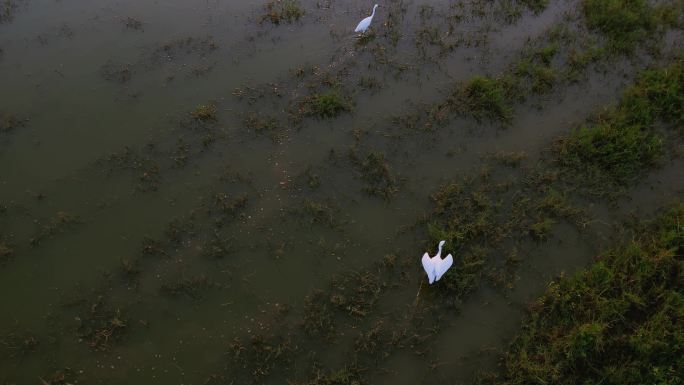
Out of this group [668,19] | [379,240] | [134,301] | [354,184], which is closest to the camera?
[134,301]

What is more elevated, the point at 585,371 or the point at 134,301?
the point at 134,301

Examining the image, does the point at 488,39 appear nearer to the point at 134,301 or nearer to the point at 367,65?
the point at 367,65

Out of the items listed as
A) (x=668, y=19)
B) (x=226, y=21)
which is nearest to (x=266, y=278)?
(x=226, y=21)

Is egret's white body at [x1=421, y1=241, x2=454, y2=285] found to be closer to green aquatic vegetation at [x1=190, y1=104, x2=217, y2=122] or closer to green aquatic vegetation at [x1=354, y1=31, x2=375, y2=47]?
green aquatic vegetation at [x1=190, y1=104, x2=217, y2=122]

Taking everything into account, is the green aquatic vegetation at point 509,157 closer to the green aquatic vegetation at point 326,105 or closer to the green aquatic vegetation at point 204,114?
the green aquatic vegetation at point 326,105

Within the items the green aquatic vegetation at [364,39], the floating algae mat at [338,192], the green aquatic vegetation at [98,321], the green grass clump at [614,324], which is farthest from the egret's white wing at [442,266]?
the green aquatic vegetation at [364,39]

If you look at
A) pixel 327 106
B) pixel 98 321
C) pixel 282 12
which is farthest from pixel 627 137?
pixel 98 321

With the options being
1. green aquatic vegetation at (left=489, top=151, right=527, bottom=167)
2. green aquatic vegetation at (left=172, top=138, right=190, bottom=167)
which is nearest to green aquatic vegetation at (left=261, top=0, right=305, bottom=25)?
green aquatic vegetation at (left=172, top=138, right=190, bottom=167)

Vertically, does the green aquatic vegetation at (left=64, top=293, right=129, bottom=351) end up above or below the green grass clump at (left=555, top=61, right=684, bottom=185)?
above
